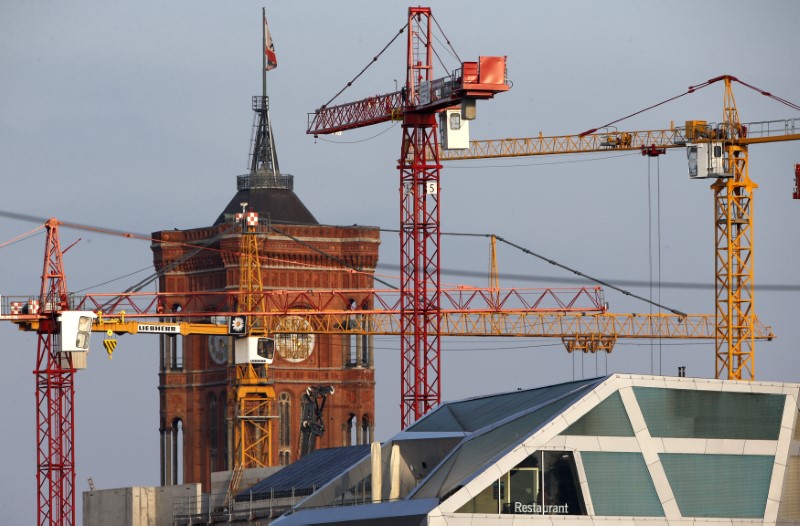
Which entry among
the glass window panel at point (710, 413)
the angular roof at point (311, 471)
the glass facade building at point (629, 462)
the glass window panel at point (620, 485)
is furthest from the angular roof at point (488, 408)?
the angular roof at point (311, 471)

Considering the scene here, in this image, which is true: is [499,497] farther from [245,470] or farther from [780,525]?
[245,470]

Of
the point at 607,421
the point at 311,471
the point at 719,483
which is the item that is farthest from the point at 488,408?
the point at 311,471

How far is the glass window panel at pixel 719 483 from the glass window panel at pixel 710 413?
2.65ft

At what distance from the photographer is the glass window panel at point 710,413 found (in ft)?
265

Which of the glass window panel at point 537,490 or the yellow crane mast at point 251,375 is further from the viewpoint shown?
the yellow crane mast at point 251,375

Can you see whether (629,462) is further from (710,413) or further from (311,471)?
(311,471)

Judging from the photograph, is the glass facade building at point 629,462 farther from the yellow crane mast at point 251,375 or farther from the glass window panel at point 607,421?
the yellow crane mast at point 251,375

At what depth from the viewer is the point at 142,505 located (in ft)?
534

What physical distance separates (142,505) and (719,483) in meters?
86.7

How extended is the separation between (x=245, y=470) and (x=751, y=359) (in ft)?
120

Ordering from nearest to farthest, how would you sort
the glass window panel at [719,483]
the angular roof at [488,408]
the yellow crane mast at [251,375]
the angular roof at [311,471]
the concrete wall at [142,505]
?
the glass window panel at [719,483] < the angular roof at [488,408] < the angular roof at [311,471] < the concrete wall at [142,505] < the yellow crane mast at [251,375]

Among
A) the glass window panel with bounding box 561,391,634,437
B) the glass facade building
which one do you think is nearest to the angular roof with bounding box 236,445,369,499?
the glass facade building

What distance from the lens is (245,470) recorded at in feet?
558

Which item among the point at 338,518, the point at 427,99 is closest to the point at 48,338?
the point at 427,99
